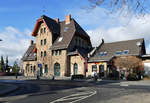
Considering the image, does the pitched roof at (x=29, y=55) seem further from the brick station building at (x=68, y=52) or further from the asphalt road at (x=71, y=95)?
the asphalt road at (x=71, y=95)

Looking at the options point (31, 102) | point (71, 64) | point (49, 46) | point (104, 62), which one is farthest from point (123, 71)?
point (31, 102)

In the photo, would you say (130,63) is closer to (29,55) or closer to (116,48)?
(116,48)

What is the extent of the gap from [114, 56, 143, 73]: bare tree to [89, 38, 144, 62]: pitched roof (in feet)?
9.60

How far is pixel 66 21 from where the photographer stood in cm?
4369

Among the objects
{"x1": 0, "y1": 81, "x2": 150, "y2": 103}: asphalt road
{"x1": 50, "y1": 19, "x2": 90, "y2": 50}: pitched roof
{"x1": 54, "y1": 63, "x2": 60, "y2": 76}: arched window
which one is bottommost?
{"x1": 0, "y1": 81, "x2": 150, "y2": 103}: asphalt road

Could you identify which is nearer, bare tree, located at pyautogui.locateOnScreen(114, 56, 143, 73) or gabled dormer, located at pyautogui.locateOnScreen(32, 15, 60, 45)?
bare tree, located at pyautogui.locateOnScreen(114, 56, 143, 73)

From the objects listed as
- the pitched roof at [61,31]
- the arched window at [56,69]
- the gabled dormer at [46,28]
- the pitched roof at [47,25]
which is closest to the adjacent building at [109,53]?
the pitched roof at [61,31]

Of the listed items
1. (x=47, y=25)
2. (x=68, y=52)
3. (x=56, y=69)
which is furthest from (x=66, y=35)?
(x=56, y=69)

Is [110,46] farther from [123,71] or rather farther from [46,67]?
[46,67]

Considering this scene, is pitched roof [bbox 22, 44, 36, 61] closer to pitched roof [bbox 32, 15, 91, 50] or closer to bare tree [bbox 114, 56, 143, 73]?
pitched roof [bbox 32, 15, 91, 50]

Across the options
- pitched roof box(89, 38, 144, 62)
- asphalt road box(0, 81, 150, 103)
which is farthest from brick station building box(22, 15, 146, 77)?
asphalt road box(0, 81, 150, 103)

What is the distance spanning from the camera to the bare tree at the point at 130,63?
27.2m

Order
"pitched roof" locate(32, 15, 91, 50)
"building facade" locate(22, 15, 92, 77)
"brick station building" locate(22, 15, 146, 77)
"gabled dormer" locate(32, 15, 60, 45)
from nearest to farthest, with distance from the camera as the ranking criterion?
"brick station building" locate(22, 15, 146, 77), "building facade" locate(22, 15, 92, 77), "pitched roof" locate(32, 15, 91, 50), "gabled dormer" locate(32, 15, 60, 45)

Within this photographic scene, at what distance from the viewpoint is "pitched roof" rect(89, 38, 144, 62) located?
1258 inches
